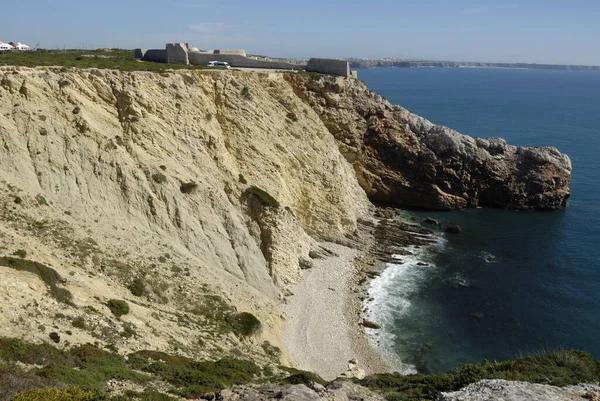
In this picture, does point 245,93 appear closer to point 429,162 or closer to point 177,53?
point 177,53

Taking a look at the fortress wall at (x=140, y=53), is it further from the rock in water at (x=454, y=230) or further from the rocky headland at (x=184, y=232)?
the rock in water at (x=454, y=230)

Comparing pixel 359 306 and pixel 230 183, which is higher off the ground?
pixel 230 183

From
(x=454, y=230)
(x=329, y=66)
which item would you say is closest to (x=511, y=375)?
Answer: (x=454, y=230)

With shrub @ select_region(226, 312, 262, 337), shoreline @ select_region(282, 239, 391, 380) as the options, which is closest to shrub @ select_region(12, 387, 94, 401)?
shrub @ select_region(226, 312, 262, 337)

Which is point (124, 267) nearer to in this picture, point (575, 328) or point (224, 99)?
point (224, 99)

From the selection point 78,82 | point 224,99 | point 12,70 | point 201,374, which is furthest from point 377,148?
point 201,374

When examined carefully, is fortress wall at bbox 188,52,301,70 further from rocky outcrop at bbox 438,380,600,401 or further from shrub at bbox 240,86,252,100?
rocky outcrop at bbox 438,380,600,401

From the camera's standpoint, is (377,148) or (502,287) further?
(377,148)

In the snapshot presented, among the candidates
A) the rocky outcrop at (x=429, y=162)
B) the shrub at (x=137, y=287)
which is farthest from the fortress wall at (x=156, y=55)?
the shrub at (x=137, y=287)
